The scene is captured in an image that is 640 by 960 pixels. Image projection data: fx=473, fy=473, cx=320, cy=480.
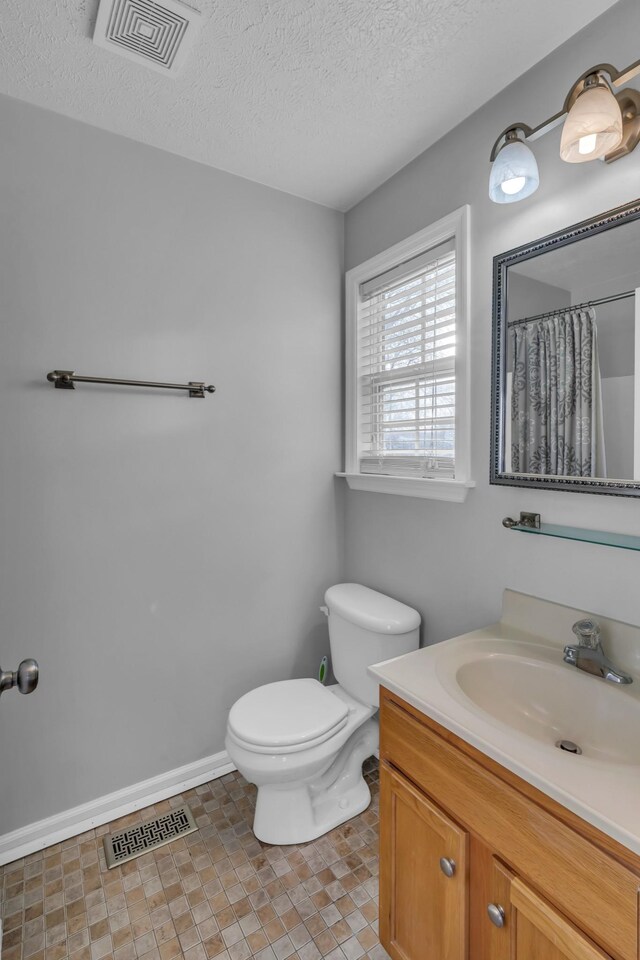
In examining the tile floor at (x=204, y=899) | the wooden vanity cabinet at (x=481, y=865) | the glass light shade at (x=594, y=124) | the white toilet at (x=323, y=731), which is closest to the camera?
the wooden vanity cabinet at (x=481, y=865)

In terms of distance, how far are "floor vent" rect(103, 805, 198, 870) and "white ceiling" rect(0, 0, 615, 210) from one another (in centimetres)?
245

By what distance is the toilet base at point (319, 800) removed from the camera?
1.63 metres

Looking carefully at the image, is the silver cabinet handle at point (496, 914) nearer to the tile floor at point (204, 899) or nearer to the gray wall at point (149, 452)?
the tile floor at point (204, 899)

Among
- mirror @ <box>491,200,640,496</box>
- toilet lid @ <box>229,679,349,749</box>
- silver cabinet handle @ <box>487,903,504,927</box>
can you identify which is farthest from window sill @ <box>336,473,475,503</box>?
silver cabinet handle @ <box>487,903,504,927</box>

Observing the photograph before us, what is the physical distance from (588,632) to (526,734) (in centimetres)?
29

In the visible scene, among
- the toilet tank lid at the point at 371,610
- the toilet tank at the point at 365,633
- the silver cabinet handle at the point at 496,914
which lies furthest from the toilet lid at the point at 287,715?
the silver cabinet handle at the point at 496,914

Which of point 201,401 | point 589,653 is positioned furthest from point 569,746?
point 201,401

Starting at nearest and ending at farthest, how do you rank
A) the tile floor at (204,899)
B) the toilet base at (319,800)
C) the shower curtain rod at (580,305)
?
1. the shower curtain rod at (580,305)
2. the tile floor at (204,899)
3. the toilet base at (319,800)

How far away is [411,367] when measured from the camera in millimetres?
1840

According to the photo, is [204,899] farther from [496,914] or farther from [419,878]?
[496,914]

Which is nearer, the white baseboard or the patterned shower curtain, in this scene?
the patterned shower curtain

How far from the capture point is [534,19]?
3.93 feet

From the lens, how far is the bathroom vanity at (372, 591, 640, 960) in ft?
2.44

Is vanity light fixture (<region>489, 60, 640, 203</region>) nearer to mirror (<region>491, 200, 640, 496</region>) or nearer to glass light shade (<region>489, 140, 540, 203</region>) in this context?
glass light shade (<region>489, 140, 540, 203</region>)
